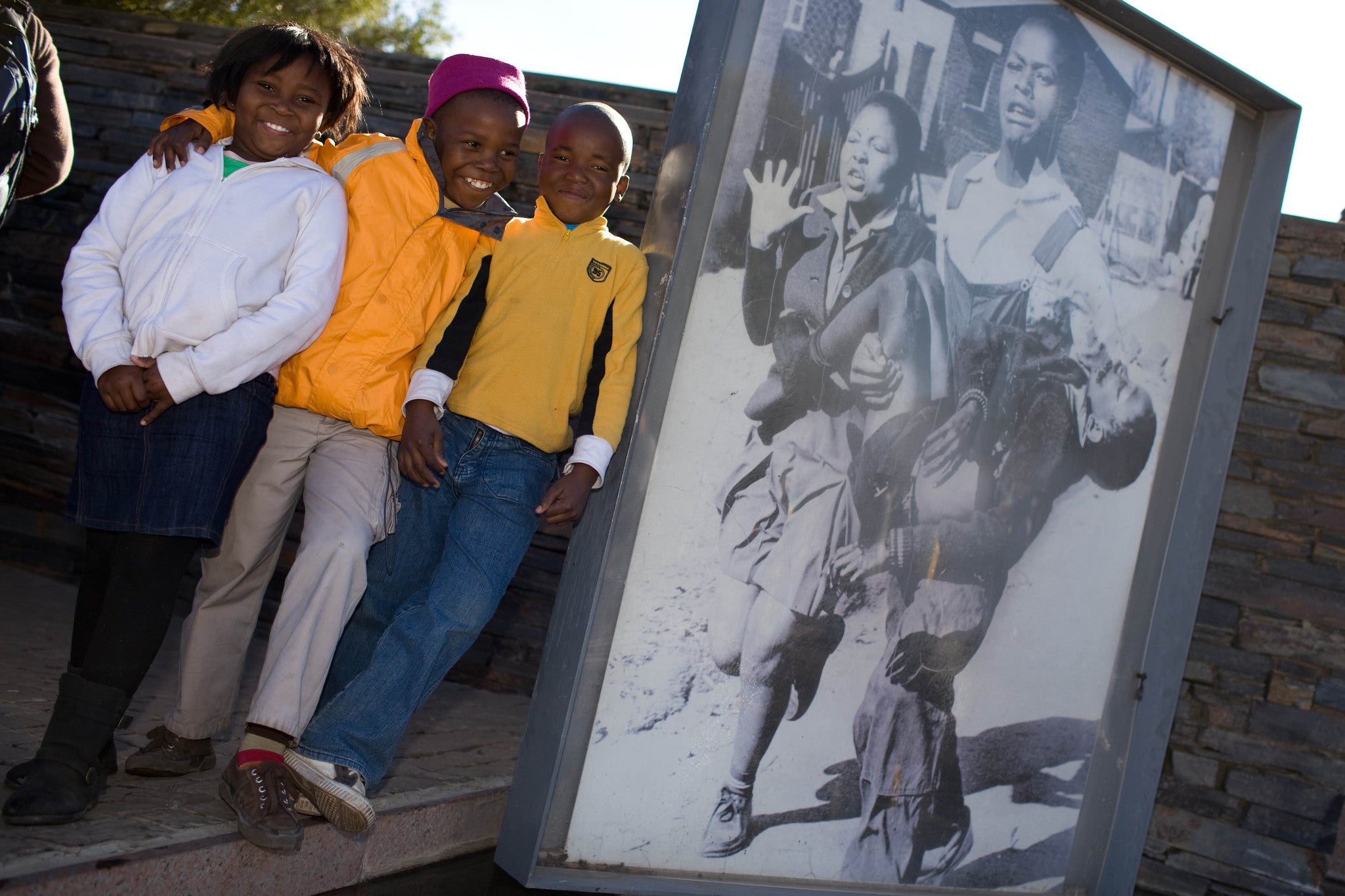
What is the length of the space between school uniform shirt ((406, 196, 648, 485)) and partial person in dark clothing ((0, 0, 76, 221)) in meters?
1.07

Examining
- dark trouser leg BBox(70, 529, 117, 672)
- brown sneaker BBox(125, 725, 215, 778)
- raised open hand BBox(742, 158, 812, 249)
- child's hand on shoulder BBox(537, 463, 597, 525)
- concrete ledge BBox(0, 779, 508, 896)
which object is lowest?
concrete ledge BBox(0, 779, 508, 896)

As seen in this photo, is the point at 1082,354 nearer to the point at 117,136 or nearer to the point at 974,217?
the point at 974,217

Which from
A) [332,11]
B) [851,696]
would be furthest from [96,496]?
[332,11]

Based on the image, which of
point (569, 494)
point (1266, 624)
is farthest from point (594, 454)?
point (1266, 624)

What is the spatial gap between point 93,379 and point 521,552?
0.88 meters

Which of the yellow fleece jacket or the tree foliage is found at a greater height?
the tree foliage

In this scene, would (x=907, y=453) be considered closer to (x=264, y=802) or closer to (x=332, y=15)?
(x=264, y=802)

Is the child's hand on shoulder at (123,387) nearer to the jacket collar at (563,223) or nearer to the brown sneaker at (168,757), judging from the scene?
the brown sneaker at (168,757)

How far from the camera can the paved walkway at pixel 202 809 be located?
69.1 inches

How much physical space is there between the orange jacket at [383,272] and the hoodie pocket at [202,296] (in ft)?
0.65

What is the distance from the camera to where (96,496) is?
1.99 metres

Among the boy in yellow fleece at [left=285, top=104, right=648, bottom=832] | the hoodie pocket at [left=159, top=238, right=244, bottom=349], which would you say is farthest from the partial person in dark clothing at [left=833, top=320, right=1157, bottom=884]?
the hoodie pocket at [left=159, top=238, right=244, bottom=349]

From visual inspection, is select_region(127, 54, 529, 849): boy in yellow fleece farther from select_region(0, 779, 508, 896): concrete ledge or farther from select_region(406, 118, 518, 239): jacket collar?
select_region(0, 779, 508, 896): concrete ledge

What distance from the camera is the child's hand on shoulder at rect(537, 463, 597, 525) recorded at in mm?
2195
